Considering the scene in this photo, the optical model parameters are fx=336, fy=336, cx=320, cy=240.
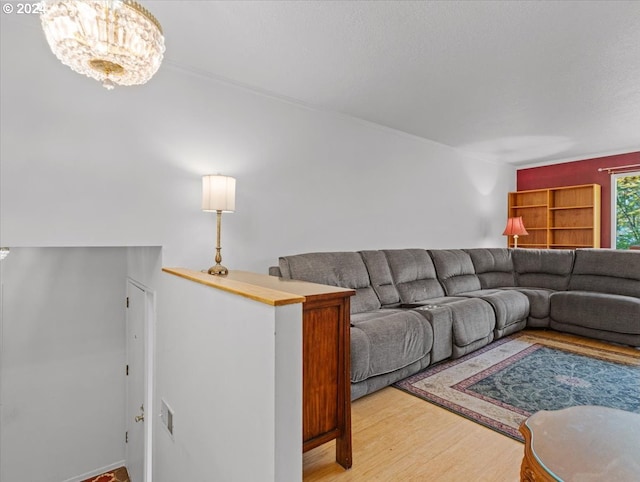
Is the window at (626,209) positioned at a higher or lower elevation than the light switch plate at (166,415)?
higher

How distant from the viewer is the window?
478 cm

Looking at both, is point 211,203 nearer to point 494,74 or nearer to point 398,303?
point 398,303

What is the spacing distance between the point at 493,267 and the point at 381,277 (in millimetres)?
2352

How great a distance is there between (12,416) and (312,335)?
293 cm

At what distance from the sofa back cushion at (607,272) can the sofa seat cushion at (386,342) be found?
2934 millimetres

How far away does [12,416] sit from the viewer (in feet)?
9.05

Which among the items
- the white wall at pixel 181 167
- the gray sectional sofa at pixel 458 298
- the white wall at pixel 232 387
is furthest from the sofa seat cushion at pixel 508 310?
the white wall at pixel 232 387

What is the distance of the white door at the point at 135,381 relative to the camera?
2.70 metres

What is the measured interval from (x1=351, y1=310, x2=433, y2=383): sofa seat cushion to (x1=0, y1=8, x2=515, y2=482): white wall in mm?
1088

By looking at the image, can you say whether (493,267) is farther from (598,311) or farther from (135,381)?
(135,381)

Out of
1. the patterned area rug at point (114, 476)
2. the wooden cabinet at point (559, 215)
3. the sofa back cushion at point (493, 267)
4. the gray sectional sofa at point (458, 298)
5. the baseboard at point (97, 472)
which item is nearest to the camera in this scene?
the gray sectional sofa at point (458, 298)

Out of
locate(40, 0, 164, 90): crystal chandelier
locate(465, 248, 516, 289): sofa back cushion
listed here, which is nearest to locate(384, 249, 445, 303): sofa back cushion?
locate(465, 248, 516, 289): sofa back cushion

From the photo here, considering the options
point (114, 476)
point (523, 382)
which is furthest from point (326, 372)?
point (114, 476)

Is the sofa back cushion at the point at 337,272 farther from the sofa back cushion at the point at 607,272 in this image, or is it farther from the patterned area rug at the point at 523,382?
the sofa back cushion at the point at 607,272
